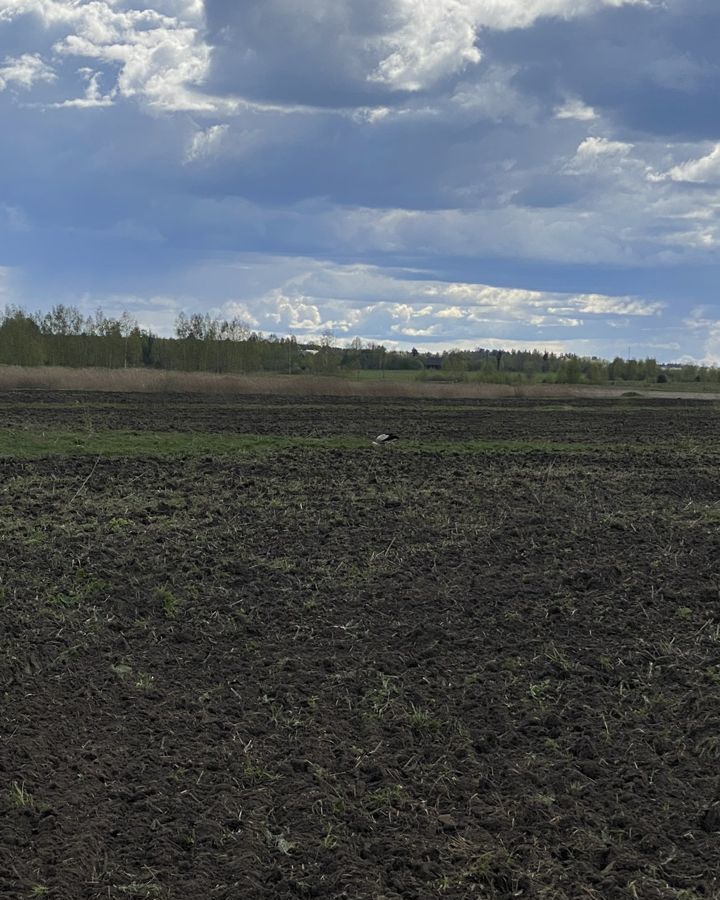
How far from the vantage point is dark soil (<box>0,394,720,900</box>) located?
12.6 ft

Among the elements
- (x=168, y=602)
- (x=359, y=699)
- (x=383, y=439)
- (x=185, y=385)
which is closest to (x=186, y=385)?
(x=185, y=385)

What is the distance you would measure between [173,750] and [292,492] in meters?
7.70

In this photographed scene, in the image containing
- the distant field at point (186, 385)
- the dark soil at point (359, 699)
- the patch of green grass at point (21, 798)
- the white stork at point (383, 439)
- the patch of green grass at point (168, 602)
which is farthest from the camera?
the distant field at point (186, 385)

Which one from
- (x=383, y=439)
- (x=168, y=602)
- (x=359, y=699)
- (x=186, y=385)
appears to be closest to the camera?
(x=359, y=699)

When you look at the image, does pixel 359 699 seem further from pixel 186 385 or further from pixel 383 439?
pixel 186 385

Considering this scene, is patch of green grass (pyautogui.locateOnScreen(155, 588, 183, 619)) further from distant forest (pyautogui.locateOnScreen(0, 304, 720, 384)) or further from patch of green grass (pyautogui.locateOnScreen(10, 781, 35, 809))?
distant forest (pyautogui.locateOnScreen(0, 304, 720, 384))

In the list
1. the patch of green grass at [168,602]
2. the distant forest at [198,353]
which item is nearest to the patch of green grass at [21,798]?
the patch of green grass at [168,602]

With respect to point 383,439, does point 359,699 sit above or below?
below

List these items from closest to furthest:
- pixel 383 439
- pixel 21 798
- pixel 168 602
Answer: pixel 21 798 < pixel 168 602 < pixel 383 439

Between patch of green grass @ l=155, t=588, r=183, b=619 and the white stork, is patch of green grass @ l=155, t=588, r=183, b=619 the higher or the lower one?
the lower one

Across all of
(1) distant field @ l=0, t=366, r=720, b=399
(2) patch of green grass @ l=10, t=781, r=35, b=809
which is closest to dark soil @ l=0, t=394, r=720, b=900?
(2) patch of green grass @ l=10, t=781, r=35, b=809

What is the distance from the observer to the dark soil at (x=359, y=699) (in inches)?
151

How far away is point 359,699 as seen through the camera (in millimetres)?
5516

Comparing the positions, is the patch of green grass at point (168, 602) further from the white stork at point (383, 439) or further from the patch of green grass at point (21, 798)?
the white stork at point (383, 439)
